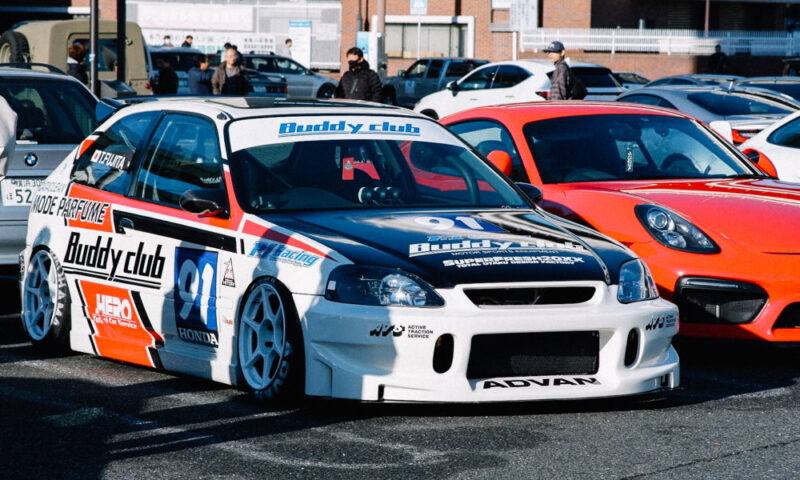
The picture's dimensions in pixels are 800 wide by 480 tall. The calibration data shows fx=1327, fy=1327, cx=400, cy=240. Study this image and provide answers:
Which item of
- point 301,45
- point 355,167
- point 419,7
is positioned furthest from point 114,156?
point 419,7

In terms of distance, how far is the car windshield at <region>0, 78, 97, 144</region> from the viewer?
9.06 meters

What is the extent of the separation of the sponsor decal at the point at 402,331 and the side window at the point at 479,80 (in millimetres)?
19808

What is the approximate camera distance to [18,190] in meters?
8.38

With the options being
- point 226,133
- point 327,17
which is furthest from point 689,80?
point 327,17

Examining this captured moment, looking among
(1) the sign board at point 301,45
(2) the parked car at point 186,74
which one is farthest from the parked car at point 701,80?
(1) the sign board at point 301,45

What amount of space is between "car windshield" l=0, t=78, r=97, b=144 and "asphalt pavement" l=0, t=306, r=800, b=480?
3091 millimetres

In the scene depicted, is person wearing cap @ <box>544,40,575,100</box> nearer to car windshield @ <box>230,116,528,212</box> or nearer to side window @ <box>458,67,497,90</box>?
side window @ <box>458,67,497,90</box>

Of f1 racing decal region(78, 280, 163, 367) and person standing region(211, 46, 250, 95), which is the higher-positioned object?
person standing region(211, 46, 250, 95)

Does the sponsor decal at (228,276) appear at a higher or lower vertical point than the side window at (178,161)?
lower

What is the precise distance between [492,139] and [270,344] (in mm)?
2936

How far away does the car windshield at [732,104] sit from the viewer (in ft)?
51.7

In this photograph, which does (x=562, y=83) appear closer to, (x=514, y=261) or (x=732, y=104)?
(x=732, y=104)

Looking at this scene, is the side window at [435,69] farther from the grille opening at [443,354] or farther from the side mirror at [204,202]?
the grille opening at [443,354]

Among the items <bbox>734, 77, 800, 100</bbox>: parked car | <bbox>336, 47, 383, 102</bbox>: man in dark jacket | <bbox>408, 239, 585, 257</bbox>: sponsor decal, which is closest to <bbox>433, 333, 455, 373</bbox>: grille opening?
<bbox>408, 239, 585, 257</bbox>: sponsor decal
